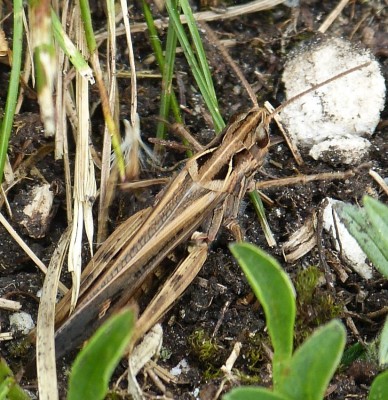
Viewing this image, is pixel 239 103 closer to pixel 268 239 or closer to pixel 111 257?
pixel 268 239

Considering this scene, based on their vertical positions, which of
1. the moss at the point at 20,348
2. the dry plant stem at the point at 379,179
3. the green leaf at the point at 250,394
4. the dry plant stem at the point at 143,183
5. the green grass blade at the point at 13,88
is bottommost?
the moss at the point at 20,348

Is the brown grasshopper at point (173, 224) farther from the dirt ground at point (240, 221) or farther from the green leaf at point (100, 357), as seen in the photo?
the green leaf at point (100, 357)

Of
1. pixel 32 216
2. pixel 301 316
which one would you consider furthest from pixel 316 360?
pixel 32 216

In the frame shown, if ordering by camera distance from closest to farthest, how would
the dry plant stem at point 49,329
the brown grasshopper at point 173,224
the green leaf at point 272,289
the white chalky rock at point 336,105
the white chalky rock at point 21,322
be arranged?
1. the green leaf at point 272,289
2. the dry plant stem at point 49,329
3. the brown grasshopper at point 173,224
4. the white chalky rock at point 21,322
5. the white chalky rock at point 336,105

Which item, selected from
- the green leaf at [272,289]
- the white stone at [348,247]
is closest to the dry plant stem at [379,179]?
the white stone at [348,247]

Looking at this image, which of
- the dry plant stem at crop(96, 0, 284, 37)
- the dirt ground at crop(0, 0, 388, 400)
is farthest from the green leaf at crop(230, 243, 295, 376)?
the dry plant stem at crop(96, 0, 284, 37)

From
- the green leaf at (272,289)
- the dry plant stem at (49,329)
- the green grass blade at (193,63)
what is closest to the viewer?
the green leaf at (272,289)
